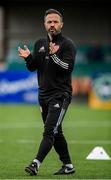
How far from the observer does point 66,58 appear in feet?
30.9

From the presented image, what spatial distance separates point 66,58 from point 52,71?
267 millimetres

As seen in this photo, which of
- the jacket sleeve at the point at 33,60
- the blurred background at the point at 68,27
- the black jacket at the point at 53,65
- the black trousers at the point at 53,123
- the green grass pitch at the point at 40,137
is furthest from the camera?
the blurred background at the point at 68,27

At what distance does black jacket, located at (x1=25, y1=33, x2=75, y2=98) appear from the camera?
9469mm

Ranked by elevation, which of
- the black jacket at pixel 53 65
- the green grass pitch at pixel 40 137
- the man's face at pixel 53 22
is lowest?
the green grass pitch at pixel 40 137

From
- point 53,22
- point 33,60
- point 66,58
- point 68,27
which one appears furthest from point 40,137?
point 68,27

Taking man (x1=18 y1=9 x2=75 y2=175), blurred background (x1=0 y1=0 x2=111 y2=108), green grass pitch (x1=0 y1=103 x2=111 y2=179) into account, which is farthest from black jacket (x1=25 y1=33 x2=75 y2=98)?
blurred background (x1=0 y1=0 x2=111 y2=108)

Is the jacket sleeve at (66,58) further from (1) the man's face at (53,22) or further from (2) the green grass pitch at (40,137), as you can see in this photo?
(2) the green grass pitch at (40,137)

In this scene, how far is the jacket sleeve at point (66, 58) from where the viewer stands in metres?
9.38

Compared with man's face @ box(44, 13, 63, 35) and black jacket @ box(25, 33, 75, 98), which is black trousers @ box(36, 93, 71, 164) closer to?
black jacket @ box(25, 33, 75, 98)

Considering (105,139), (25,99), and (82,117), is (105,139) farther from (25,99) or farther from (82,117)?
(25,99)

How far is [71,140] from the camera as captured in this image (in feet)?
50.4

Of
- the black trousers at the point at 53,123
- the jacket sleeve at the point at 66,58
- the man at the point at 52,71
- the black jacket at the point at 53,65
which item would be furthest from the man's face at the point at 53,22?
the black trousers at the point at 53,123

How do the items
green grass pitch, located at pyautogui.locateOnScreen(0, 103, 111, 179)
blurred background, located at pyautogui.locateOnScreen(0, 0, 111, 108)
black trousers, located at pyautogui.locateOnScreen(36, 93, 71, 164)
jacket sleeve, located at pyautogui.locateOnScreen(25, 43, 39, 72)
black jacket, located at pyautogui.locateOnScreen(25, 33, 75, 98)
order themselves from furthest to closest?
blurred background, located at pyautogui.locateOnScreen(0, 0, 111, 108) < green grass pitch, located at pyautogui.locateOnScreen(0, 103, 111, 179) < jacket sleeve, located at pyautogui.locateOnScreen(25, 43, 39, 72) < black jacket, located at pyautogui.locateOnScreen(25, 33, 75, 98) < black trousers, located at pyautogui.locateOnScreen(36, 93, 71, 164)

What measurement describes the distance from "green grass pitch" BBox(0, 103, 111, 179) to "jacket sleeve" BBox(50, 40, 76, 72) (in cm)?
143
